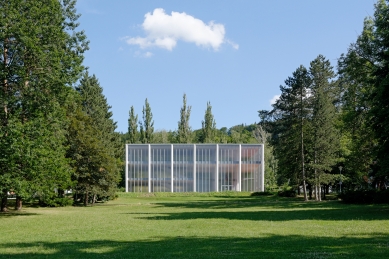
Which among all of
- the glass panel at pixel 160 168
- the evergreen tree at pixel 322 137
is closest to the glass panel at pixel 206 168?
the glass panel at pixel 160 168

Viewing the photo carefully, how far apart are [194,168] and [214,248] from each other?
241 ft

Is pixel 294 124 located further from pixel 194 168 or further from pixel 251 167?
pixel 194 168

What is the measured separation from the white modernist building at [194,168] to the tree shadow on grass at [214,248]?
70.3m

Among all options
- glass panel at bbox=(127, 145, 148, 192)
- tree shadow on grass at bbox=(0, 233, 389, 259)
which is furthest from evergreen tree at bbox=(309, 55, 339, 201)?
glass panel at bbox=(127, 145, 148, 192)

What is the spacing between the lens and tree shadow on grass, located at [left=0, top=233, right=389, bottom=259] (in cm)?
1284

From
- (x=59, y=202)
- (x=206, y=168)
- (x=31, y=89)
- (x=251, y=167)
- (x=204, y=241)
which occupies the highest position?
(x=31, y=89)

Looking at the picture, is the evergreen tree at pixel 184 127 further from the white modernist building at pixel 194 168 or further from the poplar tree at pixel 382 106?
the poplar tree at pixel 382 106

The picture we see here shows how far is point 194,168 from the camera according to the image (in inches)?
3450

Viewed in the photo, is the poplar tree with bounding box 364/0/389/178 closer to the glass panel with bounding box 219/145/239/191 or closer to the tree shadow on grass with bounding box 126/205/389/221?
→ the tree shadow on grass with bounding box 126/205/389/221

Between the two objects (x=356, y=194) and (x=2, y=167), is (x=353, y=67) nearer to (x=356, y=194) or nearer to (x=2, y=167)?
Result: (x=356, y=194)

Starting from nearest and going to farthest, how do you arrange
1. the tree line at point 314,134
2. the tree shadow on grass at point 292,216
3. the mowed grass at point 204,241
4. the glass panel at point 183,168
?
the mowed grass at point 204,241 < the tree shadow on grass at point 292,216 < the tree line at point 314,134 < the glass panel at point 183,168

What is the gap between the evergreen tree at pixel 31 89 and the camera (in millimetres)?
27453

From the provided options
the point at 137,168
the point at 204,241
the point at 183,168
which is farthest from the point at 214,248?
the point at 137,168

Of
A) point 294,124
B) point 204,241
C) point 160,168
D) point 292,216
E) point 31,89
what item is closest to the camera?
point 204,241
